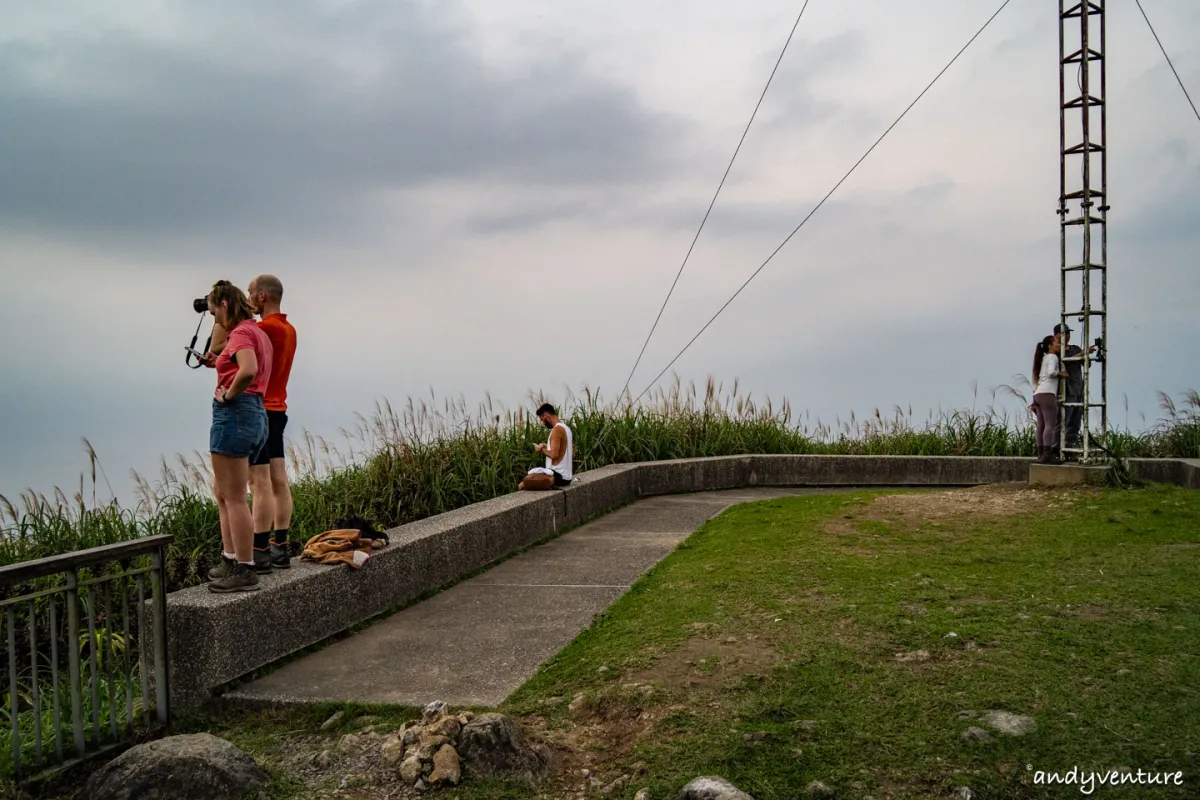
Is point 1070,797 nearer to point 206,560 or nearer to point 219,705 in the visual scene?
point 219,705

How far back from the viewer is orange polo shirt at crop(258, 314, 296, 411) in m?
6.23

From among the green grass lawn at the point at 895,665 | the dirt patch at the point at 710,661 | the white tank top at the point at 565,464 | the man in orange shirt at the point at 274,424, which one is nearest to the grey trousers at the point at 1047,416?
the green grass lawn at the point at 895,665

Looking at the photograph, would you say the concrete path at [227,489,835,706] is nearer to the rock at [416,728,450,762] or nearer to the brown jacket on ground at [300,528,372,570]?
the brown jacket on ground at [300,528,372,570]

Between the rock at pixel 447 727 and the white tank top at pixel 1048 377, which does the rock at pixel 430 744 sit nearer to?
the rock at pixel 447 727

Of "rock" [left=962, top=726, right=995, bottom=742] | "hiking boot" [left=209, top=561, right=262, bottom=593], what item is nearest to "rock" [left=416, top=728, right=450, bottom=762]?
"hiking boot" [left=209, top=561, right=262, bottom=593]

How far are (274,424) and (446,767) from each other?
3128mm

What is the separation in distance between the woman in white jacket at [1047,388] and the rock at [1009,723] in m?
7.51

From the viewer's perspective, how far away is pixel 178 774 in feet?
12.3

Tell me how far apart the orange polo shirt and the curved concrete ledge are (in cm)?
103

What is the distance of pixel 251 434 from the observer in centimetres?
542

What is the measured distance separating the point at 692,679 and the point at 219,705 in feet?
7.74

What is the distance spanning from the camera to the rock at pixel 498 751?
3822 mm

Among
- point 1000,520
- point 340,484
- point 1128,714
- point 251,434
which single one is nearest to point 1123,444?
point 1000,520

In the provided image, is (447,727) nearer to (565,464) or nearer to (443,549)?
(443,549)
